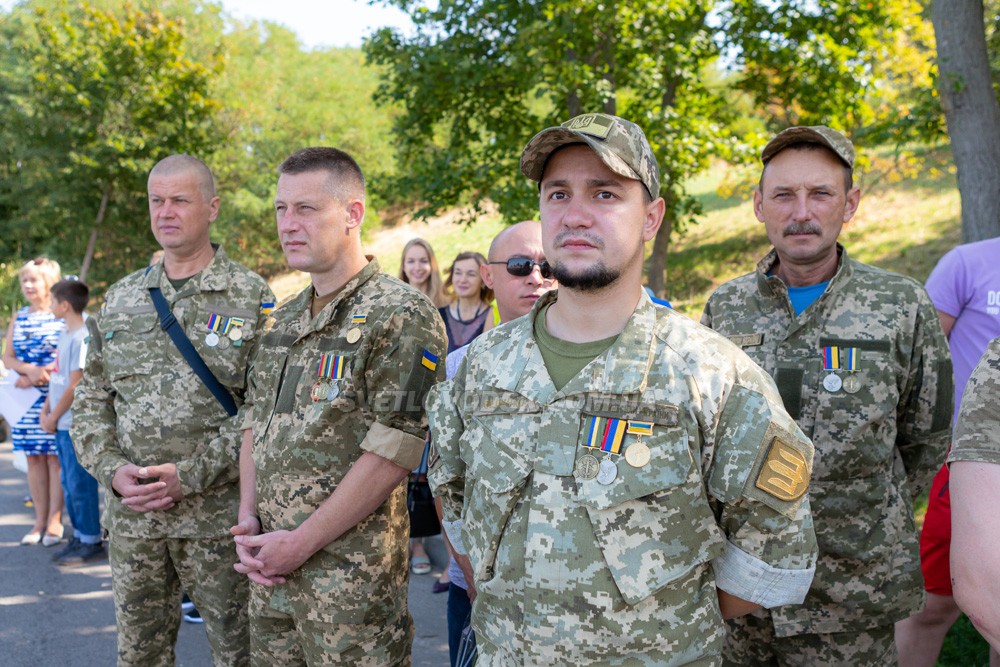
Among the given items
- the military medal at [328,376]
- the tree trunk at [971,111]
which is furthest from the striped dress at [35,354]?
the tree trunk at [971,111]

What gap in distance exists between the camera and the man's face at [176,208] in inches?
138

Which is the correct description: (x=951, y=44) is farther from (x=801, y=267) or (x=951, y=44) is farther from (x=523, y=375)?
(x=523, y=375)

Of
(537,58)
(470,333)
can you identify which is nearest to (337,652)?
(470,333)

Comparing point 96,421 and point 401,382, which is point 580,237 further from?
point 96,421

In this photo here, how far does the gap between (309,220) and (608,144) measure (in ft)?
4.20

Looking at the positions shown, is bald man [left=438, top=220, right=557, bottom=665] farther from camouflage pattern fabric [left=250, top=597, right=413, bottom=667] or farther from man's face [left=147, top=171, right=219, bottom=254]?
man's face [left=147, top=171, right=219, bottom=254]

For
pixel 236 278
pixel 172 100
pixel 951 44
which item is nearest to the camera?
pixel 236 278

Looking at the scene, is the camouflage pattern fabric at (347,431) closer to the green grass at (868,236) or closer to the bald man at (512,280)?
the bald man at (512,280)

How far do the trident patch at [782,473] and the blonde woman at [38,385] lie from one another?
6350 mm

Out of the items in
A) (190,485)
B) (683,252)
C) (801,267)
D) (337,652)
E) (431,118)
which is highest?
(431,118)

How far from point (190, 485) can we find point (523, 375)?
185 centimetres

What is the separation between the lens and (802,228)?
277 cm

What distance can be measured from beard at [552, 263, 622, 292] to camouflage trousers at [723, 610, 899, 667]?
1341mm

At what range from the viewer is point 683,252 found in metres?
17.7
